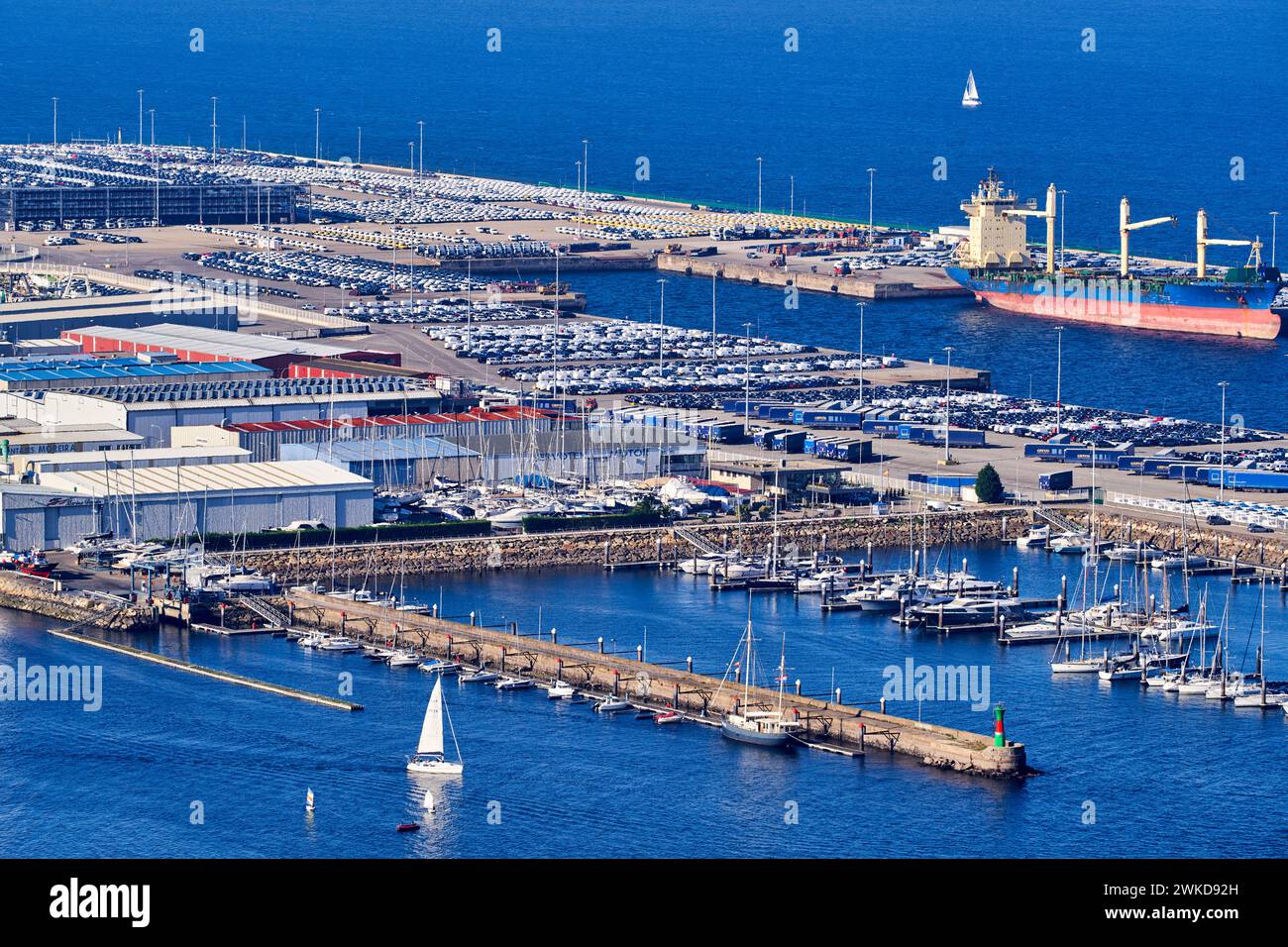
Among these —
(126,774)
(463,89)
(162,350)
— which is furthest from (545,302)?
(463,89)

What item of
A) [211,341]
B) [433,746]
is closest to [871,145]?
[211,341]

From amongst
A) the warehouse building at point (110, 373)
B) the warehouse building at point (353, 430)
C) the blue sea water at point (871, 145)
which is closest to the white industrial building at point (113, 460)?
the warehouse building at point (353, 430)

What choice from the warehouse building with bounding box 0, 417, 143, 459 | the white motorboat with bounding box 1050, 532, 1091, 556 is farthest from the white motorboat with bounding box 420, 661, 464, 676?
the white motorboat with bounding box 1050, 532, 1091, 556

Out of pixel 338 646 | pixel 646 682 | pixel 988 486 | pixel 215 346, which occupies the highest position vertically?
pixel 215 346

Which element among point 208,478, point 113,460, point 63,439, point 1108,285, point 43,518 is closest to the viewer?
point 43,518

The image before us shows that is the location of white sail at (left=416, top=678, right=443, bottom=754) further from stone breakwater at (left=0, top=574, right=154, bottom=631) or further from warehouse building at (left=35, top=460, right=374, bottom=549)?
warehouse building at (left=35, top=460, right=374, bottom=549)

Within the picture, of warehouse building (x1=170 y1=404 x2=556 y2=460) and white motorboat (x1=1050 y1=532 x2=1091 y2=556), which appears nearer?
white motorboat (x1=1050 y1=532 x2=1091 y2=556)

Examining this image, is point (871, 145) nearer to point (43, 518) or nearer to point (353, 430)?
point (353, 430)
